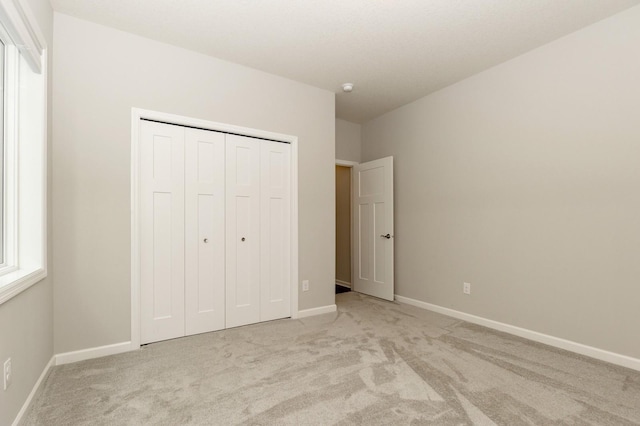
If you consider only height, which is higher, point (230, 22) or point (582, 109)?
point (230, 22)

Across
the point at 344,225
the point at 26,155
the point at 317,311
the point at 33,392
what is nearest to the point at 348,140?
the point at 344,225

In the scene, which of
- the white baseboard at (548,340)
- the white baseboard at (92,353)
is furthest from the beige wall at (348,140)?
the white baseboard at (92,353)

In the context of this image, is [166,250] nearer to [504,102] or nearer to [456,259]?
[456,259]

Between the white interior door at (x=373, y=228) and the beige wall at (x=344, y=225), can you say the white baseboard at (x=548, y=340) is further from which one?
the beige wall at (x=344, y=225)

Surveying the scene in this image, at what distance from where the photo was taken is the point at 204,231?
3.09 m

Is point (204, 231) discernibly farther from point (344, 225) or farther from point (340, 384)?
point (344, 225)

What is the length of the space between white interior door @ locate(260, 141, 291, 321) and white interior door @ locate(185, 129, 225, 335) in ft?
1.46

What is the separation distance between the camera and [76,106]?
98.5 inches

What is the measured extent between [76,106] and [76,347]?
1867 mm

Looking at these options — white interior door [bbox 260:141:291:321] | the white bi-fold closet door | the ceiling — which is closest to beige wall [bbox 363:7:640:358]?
the ceiling

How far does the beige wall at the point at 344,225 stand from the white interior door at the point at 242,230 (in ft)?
7.53

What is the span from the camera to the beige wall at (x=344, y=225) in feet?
17.7

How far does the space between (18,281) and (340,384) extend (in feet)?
6.28

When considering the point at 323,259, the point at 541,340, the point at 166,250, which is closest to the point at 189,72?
the point at 166,250
